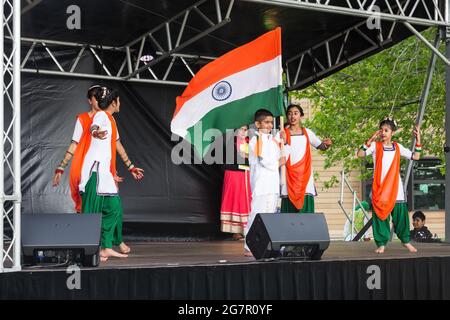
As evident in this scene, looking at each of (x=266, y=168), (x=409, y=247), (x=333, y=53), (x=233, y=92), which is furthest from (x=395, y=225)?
(x=333, y=53)

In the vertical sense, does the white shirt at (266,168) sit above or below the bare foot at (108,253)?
above

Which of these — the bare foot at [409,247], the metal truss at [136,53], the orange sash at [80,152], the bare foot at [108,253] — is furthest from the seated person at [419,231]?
the orange sash at [80,152]

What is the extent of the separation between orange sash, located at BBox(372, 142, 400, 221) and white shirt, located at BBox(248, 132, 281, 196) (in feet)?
3.85

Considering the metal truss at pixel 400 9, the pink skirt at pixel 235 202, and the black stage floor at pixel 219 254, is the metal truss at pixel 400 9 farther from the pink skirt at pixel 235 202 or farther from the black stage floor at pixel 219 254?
the pink skirt at pixel 235 202

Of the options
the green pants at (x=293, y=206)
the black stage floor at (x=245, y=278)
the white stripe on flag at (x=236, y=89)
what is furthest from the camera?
the green pants at (x=293, y=206)

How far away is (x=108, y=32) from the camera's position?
10250 mm

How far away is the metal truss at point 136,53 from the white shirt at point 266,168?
2.45 meters

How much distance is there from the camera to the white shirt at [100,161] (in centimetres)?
714

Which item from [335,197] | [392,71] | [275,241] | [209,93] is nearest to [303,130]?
[209,93]

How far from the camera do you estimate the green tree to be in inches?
590

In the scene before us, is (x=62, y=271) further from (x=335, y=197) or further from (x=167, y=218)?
(x=335, y=197)

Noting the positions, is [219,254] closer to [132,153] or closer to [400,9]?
[132,153]

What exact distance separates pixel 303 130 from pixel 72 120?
3.35 meters

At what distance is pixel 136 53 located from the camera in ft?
35.3
